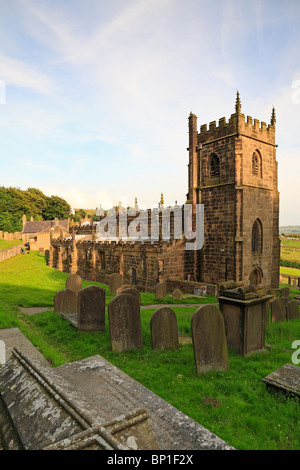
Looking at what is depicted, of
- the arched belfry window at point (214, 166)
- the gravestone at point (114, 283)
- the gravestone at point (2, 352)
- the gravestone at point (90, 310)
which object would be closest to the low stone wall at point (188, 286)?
the gravestone at point (114, 283)

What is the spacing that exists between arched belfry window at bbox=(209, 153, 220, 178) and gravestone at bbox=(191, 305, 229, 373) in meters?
17.6

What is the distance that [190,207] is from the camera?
2286cm

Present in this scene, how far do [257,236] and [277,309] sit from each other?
453 inches

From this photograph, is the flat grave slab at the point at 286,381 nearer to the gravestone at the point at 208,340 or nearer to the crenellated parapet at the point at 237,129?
the gravestone at the point at 208,340

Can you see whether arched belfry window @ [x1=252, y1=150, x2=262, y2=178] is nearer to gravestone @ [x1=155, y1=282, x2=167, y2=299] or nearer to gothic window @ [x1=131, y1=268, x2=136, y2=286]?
gravestone @ [x1=155, y1=282, x2=167, y2=299]

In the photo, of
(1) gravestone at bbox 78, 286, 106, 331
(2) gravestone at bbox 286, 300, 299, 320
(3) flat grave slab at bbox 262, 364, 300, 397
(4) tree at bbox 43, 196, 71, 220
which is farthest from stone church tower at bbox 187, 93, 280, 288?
(4) tree at bbox 43, 196, 71, 220

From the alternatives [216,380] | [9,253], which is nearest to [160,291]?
[216,380]

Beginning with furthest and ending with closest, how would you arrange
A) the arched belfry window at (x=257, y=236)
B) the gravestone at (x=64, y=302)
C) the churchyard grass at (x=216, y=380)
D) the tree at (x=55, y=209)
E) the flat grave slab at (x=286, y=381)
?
the tree at (x=55, y=209) → the arched belfry window at (x=257, y=236) → the gravestone at (x=64, y=302) → the flat grave slab at (x=286, y=381) → the churchyard grass at (x=216, y=380)

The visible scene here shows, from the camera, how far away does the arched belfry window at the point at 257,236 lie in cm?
2153

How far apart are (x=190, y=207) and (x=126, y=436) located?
21797 millimetres

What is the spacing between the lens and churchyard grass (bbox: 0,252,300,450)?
364cm

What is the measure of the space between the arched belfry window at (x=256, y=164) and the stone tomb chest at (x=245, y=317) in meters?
16.2
